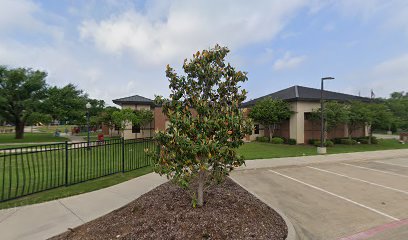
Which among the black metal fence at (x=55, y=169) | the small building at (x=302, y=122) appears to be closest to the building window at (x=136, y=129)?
the small building at (x=302, y=122)

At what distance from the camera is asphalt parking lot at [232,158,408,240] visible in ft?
15.9

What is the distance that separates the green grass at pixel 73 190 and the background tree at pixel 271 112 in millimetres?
16655

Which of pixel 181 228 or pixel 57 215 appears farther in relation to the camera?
pixel 57 215

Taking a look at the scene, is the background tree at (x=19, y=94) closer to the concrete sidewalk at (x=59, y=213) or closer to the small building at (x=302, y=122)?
the small building at (x=302, y=122)

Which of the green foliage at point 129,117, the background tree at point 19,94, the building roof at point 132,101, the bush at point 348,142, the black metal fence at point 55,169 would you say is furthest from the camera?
the building roof at point 132,101

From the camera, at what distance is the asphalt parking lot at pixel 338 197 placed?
4.86 metres

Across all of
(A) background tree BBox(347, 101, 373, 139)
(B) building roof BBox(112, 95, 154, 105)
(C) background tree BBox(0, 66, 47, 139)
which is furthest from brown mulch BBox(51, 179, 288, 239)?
(C) background tree BBox(0, 66, 47, 139)

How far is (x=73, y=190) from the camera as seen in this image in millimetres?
6871

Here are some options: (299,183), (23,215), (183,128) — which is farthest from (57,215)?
(299,183)

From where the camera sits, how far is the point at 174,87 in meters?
5.04

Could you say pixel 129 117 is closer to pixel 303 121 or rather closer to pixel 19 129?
pixel 19 129

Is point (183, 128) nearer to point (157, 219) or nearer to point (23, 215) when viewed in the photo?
point (157, 219)

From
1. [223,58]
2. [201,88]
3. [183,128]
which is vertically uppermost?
[223,58]

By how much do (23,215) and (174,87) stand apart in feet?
14.4
